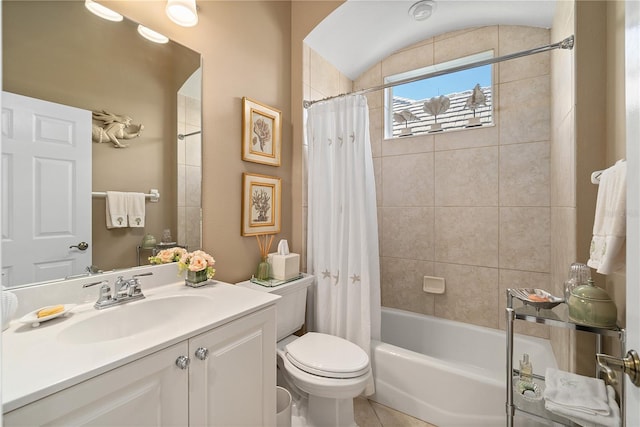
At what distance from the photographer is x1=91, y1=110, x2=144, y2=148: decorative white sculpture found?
4.29 feet

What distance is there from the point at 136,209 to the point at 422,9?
A: 220 cm

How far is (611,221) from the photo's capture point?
1.00 meters

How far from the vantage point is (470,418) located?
5.26 ft

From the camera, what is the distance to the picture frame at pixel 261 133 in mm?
Answer: 1892

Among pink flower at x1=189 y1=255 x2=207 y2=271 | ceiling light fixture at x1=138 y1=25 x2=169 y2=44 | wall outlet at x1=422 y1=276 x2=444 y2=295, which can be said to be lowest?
wall outlet at x1=422 y1=276 x2=444 y2=295

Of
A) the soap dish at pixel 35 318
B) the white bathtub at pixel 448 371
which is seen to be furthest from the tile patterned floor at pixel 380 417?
the soap dish at pixel 35 318

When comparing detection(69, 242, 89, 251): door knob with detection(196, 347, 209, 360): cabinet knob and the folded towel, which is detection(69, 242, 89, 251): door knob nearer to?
detection(196, 347, 209, 360): cabinet knob

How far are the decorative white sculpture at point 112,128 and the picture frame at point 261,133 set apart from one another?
608mm

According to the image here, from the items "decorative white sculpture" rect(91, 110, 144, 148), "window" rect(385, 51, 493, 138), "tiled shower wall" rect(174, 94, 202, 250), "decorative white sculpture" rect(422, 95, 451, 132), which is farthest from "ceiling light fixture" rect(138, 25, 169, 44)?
"decorative white sculpture" rect(422, 95, 451, 132)

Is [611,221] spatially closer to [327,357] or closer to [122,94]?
[327,357]

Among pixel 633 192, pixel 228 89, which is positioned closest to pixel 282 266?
pixel 228 89

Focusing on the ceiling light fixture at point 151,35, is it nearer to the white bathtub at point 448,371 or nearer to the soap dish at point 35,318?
the soap dish at point 35,318

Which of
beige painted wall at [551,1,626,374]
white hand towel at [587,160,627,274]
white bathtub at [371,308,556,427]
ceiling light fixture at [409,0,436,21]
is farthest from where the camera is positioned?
ceiling light fixture at [409,0,436,21]

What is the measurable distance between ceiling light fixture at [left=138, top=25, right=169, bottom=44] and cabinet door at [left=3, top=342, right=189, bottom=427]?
141 cm
